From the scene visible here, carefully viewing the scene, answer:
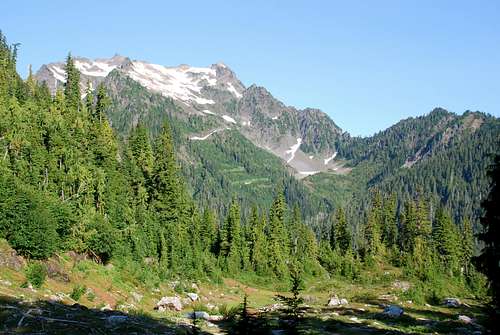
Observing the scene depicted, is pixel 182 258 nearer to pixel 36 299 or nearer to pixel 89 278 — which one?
pixel 89 278

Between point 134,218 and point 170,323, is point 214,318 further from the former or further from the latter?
point 134,218

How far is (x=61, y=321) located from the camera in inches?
1098

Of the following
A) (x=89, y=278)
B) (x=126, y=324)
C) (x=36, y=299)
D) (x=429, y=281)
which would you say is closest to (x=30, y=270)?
(x=36, y=299)

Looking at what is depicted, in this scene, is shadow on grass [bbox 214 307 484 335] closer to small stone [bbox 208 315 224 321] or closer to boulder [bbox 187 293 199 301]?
small stone [bbox 208 315 224 321]

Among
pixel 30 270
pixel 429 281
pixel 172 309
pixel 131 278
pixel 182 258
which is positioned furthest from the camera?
pixel 429 281

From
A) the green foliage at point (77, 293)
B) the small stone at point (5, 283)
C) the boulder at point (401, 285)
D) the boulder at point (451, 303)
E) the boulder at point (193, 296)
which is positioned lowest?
the boulder at point (401, 285)

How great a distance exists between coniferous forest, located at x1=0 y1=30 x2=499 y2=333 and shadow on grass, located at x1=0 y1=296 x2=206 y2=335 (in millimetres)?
11872

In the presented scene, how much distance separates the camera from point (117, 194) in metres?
70.2

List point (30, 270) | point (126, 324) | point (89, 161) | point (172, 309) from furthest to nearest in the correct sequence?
point (89, 161)
point (172, 309)
point (30, 270)
point (126, 324)

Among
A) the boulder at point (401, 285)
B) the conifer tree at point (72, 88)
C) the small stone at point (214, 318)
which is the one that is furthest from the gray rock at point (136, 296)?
the boulder at point (401, 285)

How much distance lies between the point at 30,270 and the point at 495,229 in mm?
35329

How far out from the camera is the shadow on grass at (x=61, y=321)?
1012 inches

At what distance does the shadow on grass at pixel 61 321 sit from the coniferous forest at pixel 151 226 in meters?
11.9

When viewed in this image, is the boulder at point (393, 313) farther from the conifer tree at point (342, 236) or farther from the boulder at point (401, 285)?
the conifer tree at point (342, 236)
